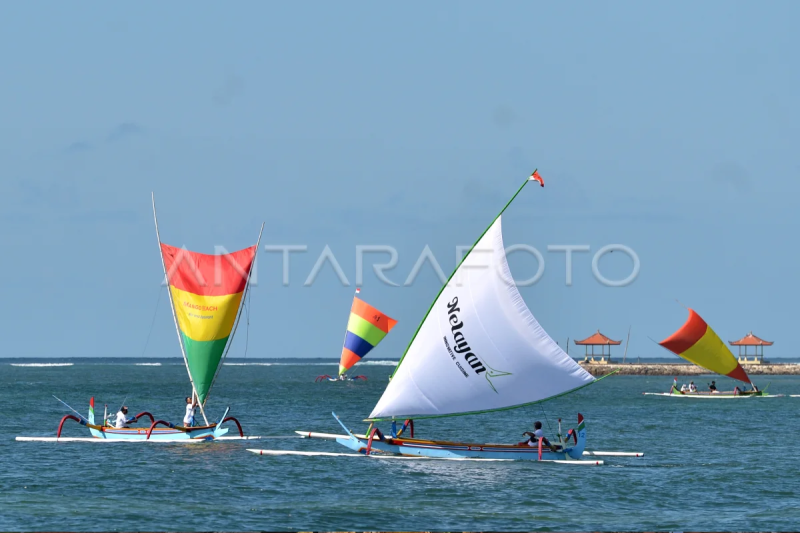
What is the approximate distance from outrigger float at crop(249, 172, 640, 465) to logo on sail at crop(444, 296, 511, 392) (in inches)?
1.6

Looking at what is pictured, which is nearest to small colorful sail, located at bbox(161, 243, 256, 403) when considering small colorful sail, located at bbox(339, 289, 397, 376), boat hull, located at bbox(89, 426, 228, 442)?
boat hull, located at bbox(89, 426, 228, 442)

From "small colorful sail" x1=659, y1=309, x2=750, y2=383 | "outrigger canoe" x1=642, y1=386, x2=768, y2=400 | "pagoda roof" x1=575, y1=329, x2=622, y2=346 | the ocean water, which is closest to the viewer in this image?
the ocean water

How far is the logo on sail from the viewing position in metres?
44.0

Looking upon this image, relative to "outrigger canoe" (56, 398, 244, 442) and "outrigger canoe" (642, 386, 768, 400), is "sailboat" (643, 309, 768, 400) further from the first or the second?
"outrigger canoe" (56, 398, 244, 442)

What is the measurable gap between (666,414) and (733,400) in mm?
27624

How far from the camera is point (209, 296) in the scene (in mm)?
53531

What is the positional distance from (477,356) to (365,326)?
83.8m

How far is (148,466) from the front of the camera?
43938mm

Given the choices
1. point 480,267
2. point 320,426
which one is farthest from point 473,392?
point 320,426

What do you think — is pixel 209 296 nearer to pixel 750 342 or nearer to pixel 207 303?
pixel 207 303

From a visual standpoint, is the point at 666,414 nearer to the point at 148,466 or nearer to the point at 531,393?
the point at 531,393

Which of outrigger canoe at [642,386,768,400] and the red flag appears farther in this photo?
outrigger canoe at [642,386,768,400]

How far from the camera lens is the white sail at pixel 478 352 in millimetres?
43719

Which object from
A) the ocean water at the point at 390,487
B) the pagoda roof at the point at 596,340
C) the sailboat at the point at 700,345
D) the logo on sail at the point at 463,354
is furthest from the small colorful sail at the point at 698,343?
the pagoda roof at the point at 596,340
